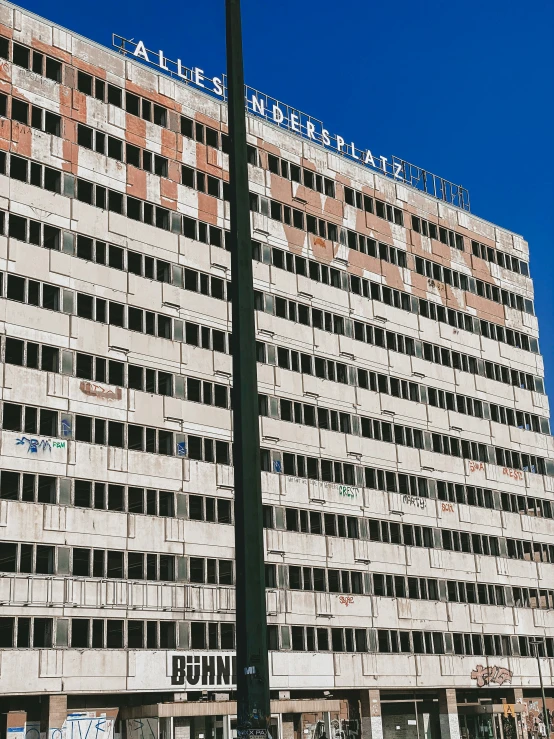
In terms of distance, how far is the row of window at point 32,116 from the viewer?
195 ft

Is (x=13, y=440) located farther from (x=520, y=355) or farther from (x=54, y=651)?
(x=520, y=355)

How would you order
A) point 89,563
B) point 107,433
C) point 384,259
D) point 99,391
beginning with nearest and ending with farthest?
point 89,563
point 107,433
point 99,391
point 384,259

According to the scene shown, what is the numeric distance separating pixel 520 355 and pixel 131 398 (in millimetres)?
41970

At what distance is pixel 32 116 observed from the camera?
60906 mm

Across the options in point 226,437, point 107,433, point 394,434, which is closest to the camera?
point 107,433

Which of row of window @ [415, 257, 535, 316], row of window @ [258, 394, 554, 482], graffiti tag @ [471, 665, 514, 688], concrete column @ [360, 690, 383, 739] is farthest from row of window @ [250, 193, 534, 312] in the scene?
concrete column @ [360, 690, 383, 739]

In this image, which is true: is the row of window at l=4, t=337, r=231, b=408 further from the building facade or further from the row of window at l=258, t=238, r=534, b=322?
the row of window at l=258, t=238, r=534, b=322

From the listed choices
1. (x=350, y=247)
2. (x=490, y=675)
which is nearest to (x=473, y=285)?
(x=350, y=247)

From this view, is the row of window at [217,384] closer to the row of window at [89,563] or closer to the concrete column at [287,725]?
the row of window at [89,563]

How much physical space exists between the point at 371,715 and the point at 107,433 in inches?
1030

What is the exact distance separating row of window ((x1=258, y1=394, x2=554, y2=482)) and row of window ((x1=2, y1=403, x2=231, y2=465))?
224 inches

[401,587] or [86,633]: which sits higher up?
[401,587]

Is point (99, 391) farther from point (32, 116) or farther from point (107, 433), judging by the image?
point (32, 116)

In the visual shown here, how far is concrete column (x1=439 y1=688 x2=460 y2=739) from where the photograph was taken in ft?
241
